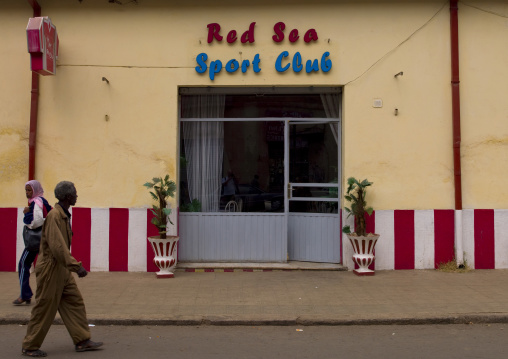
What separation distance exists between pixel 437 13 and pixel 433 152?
2.38 m

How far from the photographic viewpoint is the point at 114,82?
9.47 metres

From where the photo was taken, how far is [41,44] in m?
8.51

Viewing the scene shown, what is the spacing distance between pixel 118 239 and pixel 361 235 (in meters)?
4.05

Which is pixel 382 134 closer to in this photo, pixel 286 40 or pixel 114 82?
pixel 286 40

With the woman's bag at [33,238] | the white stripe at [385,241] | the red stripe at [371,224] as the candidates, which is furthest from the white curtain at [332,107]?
the woman's bag at [33,238]

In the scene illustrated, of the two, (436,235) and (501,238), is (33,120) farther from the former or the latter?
(501,238)

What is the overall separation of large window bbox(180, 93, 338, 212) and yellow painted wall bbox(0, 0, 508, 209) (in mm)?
485

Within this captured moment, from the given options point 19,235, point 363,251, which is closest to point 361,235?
point 363,251

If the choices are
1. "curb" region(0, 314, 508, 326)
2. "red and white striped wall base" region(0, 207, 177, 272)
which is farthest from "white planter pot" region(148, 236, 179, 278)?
"curb" region(0, 314, 508, 326)

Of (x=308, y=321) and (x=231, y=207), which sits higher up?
(x=231, y=207)

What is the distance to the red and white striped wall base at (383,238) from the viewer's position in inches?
368

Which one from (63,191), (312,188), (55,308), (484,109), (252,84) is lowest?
(55,308)

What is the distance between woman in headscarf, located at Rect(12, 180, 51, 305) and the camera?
658 centimetres

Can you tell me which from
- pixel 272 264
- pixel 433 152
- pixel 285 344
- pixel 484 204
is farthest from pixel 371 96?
pixel 285 344
